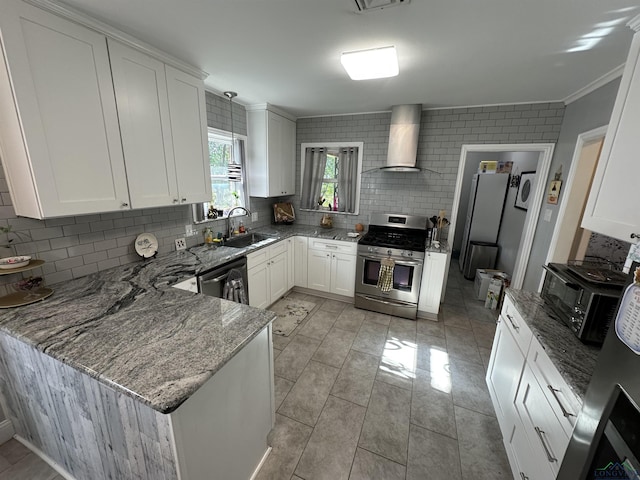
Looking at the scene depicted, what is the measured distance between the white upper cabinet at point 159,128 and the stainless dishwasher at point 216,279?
0.68m

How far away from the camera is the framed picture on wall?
351cm

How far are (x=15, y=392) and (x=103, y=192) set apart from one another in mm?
1244

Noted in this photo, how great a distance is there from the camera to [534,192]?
309cm

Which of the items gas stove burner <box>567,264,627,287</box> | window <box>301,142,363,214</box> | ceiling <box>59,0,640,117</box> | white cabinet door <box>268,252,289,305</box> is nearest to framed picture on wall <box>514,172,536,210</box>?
ceiling <box>59,0,640,117</box>

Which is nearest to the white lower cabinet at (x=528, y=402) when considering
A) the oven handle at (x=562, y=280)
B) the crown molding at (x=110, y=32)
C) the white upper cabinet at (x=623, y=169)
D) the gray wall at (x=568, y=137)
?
the oven handle at (x=562, y=280)

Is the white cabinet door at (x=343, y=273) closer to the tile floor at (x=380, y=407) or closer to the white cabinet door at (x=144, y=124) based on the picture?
the tile floor at (x=380, y=407)

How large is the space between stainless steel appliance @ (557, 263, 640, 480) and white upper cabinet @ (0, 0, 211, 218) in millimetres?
2503

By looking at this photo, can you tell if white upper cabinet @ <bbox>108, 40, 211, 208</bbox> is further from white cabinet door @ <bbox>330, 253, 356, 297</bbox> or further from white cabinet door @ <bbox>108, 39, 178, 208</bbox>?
white cabinet door @ <bbox>330, 253, 356, 297</bbox>

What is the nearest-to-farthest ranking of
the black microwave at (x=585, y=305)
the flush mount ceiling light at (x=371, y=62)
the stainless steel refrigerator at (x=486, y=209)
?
the black microwave at (x=585, y=305) → the flush mount ceiling light at (x=371, y=62) → the stainless steel refrigerator at (x=486, y=209)

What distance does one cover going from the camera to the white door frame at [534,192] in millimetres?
2975

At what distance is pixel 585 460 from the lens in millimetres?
745

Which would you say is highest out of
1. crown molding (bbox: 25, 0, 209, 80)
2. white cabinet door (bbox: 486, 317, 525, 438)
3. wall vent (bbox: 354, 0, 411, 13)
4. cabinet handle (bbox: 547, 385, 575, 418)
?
wall vent (bbox: 354, 0, 411, 13)

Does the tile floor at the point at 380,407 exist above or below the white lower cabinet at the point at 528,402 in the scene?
below

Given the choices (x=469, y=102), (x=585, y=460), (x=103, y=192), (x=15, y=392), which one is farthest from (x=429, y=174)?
(x=15, y=392)
